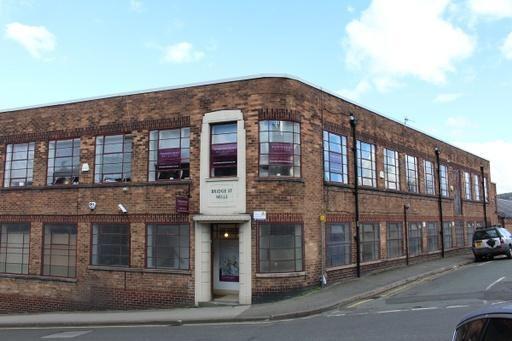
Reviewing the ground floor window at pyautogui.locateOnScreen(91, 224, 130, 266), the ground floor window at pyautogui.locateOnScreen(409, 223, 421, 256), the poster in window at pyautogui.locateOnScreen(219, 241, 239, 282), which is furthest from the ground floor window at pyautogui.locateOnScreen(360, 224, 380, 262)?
the ground floor window at pyautogui.locateOnScreen(91, 224, 130, 266)

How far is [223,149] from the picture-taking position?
56.6 feet

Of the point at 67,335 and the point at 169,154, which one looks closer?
the point at 67,335

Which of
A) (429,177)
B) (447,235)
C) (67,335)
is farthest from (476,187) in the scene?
(67,335)

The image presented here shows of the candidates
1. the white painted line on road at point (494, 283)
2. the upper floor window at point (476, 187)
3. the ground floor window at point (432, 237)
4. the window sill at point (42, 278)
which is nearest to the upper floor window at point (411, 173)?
the ground floor window at point (432, 237)

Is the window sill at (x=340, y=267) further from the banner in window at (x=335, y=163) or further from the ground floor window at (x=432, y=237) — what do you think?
the ground floor window at (x=432, y=237)

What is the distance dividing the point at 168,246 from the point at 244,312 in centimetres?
439

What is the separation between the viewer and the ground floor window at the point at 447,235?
29672 mm

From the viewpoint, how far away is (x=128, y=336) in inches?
491

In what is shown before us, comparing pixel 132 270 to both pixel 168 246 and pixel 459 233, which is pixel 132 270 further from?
pixel 459 233

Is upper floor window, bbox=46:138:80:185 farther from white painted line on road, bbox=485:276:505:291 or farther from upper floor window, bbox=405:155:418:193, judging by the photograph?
upper floor window, bbox=405:155:418:193

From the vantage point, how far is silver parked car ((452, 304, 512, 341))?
13.1 feet

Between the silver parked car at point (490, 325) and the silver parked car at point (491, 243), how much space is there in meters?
24.4

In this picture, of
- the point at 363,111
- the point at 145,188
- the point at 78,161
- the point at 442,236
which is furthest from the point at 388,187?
the point at 78,161

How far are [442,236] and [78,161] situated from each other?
66.2 ft
